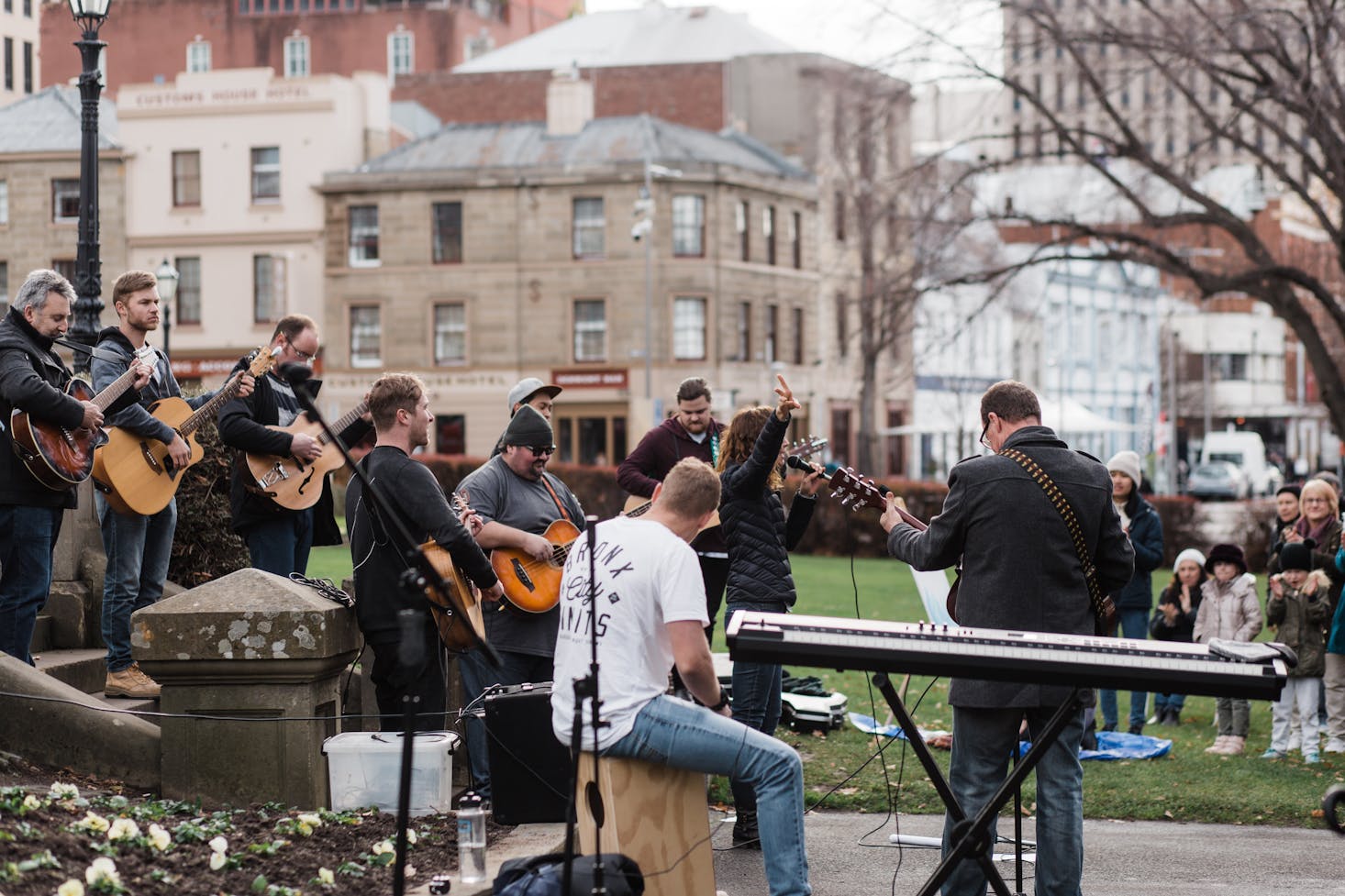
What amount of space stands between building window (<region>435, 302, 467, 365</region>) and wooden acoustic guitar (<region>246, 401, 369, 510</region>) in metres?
44.6

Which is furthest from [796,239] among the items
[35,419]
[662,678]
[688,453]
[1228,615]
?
[662,678]

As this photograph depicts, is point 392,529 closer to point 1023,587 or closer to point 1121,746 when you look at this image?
point 1023,587

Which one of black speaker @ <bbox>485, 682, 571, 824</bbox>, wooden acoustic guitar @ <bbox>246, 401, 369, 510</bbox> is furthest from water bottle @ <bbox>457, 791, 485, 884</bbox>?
wooden acoustic guitar @ <bbox>246, 401, 369, 510</bbox>

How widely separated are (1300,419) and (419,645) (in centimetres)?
9746

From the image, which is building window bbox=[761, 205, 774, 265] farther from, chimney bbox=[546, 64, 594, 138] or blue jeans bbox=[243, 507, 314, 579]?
blue jeans bbox=[243, 507, 314, 579]

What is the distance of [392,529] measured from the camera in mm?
7488

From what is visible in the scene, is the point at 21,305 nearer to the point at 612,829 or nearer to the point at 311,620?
the point at 311,620

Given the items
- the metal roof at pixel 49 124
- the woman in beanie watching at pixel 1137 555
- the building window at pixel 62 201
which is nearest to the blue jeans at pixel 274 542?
the woman in beanie watching at pixel 1137 555

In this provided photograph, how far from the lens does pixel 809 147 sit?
201 ft

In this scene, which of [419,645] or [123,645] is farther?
[123,645]

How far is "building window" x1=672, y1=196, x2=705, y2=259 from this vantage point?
53219 mm

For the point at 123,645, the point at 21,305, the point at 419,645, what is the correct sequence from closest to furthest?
the point at 419,645 → the point at 21,305 → the point at 123,645

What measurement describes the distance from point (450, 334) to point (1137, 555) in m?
43.1

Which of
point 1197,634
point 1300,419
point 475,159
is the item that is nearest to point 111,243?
point 475,159
